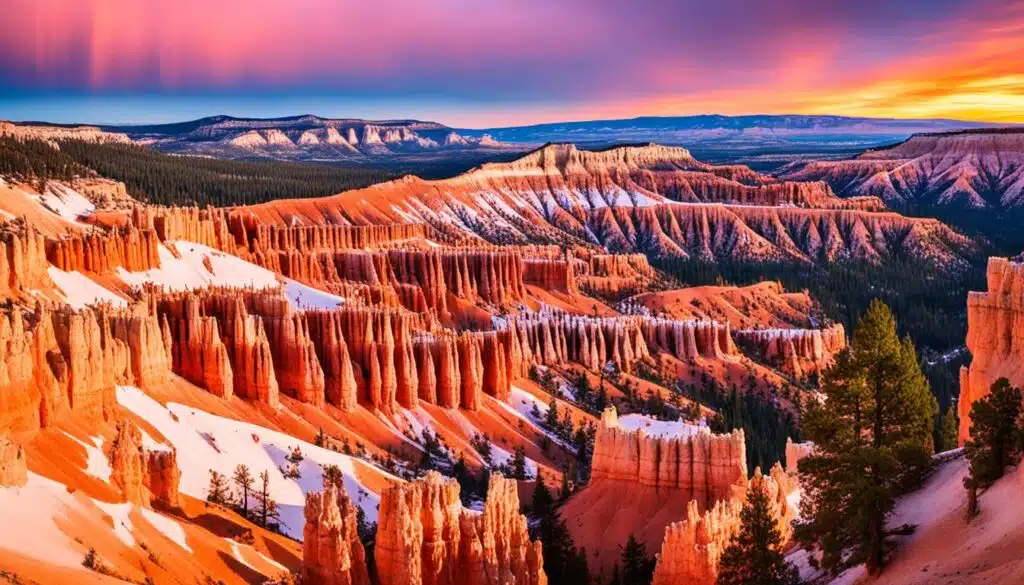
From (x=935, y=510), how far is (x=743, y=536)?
12.9ft

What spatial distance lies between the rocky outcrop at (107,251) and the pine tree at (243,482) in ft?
58.0

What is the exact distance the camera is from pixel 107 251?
2399 inches

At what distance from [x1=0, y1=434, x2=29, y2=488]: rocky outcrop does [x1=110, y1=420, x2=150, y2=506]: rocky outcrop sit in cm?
408

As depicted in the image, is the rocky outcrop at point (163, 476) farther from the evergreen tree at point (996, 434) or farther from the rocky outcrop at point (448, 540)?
the evergreen tree at point (996, 434)

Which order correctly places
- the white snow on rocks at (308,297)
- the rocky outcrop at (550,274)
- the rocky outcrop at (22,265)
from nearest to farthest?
the rocky outcrop at (22,265) < the white snow on rocks at (308,297) < the rocky outcrop at (550,274)

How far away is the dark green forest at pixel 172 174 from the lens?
102812 millimetres

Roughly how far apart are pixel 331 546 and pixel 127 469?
565cm

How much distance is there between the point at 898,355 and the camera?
2831 centimetres

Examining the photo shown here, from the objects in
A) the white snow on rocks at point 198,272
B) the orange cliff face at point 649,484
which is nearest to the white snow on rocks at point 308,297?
the white snow on rocks at point 198,272

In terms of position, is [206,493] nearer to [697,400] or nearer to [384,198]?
[697,400]

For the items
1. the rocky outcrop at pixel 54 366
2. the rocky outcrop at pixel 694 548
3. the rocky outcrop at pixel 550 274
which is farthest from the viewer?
the rocky outcrop at pixel 550 274

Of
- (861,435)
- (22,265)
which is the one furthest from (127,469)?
(22,265)

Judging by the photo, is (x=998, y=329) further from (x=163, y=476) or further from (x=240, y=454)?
(x=240, y=454)

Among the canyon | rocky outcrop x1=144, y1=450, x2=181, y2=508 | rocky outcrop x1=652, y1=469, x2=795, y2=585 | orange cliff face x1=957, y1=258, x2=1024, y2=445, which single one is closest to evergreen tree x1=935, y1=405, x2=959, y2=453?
the canyon
